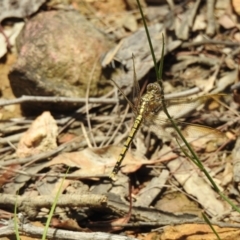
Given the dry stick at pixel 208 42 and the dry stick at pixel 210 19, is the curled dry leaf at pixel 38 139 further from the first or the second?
the dry stick at pixel 210 19

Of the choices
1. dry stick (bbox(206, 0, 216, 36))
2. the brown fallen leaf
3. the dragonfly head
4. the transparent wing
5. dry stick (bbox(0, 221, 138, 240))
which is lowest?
the brown fallen leaf

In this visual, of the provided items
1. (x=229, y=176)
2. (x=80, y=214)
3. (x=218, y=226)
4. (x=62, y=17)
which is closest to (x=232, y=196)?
(x=229, y=176)

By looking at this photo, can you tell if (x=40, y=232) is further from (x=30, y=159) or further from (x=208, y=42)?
(x=208, y=42)

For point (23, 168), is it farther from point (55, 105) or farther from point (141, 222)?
point (141, 222)

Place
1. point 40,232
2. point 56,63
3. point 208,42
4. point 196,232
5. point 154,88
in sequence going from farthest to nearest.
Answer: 1. point 208,42
2. point 56,63
3. point 154,88
4. point 196,232
5. point 40,232

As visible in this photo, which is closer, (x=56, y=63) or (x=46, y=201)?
(x=46, y=201)

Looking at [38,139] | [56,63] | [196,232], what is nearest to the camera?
[196,232]

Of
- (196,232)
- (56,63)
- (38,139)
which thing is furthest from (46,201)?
(56,63)

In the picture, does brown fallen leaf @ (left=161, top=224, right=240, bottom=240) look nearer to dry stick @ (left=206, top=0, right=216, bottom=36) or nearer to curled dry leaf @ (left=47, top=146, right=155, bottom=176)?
curled dry leaf @ (left=47, top=146, right=155, bottom=176)

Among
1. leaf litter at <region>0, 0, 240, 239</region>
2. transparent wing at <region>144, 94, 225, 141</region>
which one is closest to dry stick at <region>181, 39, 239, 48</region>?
leaf litter at <region>0, 0, 240, 239</region>
